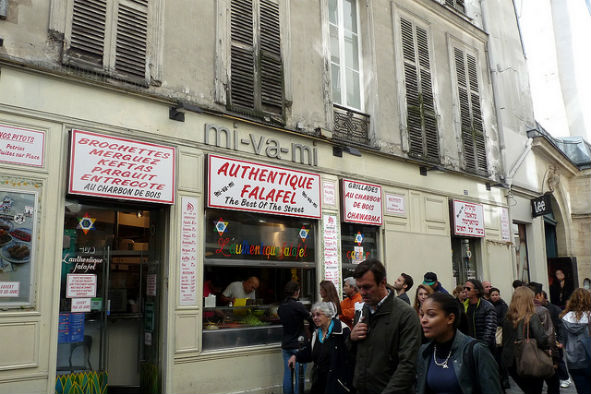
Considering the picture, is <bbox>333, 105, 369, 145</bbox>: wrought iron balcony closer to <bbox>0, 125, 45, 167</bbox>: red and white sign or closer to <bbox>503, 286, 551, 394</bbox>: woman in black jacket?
<bbox>503, 286, 551, 394</bbox>: woman in black jacket

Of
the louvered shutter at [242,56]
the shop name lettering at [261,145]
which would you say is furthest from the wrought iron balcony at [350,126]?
the louvered shutter at [242,56]

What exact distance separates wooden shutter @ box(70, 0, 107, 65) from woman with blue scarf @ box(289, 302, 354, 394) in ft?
15.2

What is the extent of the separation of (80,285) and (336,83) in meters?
6.37

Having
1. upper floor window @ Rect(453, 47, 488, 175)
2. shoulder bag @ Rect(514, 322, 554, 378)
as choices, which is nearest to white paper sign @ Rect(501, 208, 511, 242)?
upper floor window @ Rect(453, 47, 488, 175)

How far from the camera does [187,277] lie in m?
7.91

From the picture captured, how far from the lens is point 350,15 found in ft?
39.1

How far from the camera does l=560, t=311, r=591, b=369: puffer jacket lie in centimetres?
653

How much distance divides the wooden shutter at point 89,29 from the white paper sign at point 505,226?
36.7 ft

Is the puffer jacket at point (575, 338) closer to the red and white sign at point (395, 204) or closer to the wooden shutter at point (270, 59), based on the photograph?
the red and white sign at point (395, 204)

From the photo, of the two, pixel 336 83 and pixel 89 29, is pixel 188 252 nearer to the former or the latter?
pixel 89 29

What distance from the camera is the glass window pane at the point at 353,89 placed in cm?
1144

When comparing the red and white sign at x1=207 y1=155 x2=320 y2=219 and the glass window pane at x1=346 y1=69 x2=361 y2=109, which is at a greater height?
the glass window pane at x1=346 y1=69 x2=361 y2=109

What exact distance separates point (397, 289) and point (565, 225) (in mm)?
13601

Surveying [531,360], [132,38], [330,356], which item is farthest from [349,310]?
[132,38]
